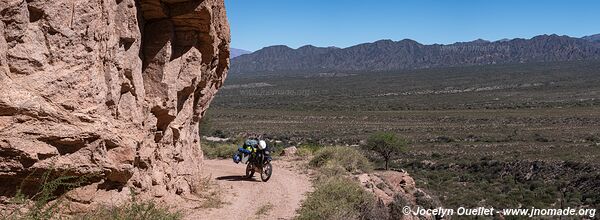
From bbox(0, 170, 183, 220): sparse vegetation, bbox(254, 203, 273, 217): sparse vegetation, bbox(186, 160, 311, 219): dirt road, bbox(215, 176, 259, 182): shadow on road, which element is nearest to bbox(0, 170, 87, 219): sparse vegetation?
bbox(0, 170, 183, 220): sparse vegetation

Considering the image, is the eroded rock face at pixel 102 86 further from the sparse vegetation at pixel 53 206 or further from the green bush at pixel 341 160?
the green bush at pixel 341 160

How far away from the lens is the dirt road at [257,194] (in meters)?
10.8

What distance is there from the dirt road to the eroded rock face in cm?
114

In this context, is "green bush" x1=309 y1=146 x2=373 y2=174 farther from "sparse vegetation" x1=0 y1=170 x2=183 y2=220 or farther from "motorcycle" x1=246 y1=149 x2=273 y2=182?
"sparse vegetation" x1=0 y1=170 x2=183 y2=220

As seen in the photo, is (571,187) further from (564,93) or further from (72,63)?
(564,93)

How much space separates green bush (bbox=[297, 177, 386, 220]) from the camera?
35.1 feet

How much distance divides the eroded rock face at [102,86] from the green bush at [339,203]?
284 cm

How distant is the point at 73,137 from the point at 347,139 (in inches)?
1698

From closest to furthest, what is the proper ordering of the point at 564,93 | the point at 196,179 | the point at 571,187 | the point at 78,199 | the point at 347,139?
1. the point at 78,199
2. the point at 196,179
3. the point at 571,187
4. the point at 347,139
5. the point at 564,93

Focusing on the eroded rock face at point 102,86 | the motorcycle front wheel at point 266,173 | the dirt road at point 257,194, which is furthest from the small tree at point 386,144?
the eroded rock face at point 102,86

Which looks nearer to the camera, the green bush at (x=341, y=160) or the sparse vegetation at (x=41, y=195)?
the sparse vegetation at (x=41, y=195)

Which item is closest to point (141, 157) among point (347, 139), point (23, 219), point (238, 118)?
point (23, 219)

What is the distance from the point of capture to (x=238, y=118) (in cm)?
7050

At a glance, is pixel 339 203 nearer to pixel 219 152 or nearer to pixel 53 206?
pixel 53 206
